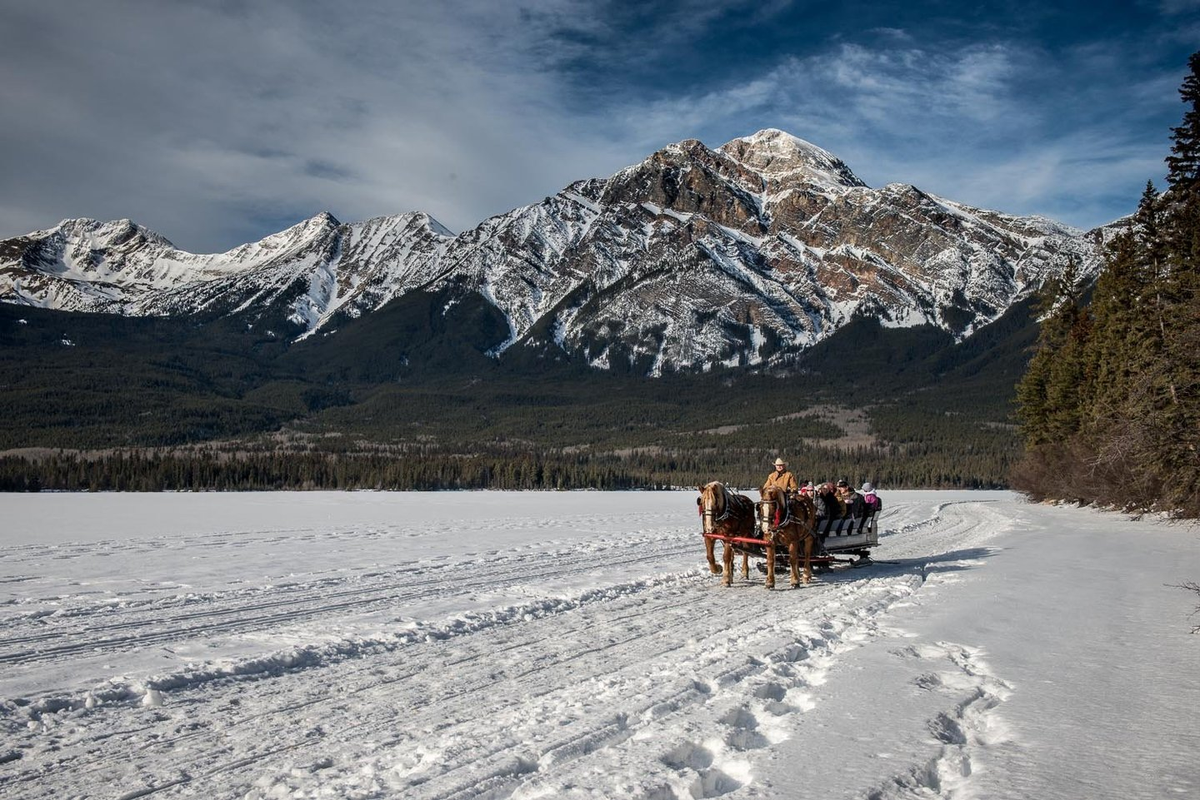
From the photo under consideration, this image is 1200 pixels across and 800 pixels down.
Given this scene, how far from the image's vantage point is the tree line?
18562 millimetres

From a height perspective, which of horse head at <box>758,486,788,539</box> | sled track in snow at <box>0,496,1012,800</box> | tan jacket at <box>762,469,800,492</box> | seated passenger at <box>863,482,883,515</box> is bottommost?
sled track in snow at <box>0,496,1012,800</box>

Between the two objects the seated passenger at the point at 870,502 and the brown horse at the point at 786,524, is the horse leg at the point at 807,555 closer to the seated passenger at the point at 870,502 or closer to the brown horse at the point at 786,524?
the brown horse at the point at 786,524

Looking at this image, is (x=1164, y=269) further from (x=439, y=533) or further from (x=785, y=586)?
(x=439, y=533)

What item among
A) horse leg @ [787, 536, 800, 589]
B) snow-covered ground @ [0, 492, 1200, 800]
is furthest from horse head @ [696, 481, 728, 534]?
horse leg @ [787, 536, 800, 589]

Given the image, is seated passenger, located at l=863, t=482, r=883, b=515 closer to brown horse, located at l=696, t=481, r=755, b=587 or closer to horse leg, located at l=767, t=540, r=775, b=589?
brown horse, located at l=696, t=481, r=755, b=587

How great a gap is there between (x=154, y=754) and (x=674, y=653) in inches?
196

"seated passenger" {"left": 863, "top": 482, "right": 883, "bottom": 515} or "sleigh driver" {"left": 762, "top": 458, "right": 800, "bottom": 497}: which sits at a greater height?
"sleigh driver" {"left": 762, "top": 458, "right": 800, "bottom": 497}

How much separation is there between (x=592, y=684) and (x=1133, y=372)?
27.7m

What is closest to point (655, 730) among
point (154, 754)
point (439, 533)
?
point (154, 754)

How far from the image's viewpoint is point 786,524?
13.6 meters

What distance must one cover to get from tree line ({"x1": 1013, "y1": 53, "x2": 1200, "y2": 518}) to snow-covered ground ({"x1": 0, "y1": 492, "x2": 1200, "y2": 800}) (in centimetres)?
472

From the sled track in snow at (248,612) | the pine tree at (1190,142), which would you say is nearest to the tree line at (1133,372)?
the pine tree at (1190,142)

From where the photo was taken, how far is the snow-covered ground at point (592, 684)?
16.8 feet

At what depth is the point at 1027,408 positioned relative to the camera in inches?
1996
